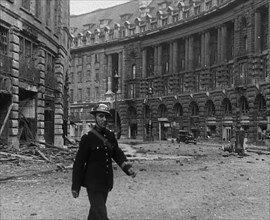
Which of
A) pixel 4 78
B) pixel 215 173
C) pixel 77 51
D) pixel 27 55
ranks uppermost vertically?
pixel 77 51

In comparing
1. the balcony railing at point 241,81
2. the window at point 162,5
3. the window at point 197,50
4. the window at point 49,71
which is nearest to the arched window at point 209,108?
the window at point 197,50

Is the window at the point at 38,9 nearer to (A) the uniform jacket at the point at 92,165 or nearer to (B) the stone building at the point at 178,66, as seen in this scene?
(B) the stone building at the point at 178,66

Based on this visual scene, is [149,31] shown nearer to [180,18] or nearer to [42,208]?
[180,18]

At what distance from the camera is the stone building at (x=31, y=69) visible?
2255 cm

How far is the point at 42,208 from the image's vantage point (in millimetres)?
9609

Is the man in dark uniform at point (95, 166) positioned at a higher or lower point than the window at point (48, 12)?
lower

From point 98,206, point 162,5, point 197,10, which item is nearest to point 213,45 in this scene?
point 197,10

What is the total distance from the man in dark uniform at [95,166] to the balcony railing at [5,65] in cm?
1538

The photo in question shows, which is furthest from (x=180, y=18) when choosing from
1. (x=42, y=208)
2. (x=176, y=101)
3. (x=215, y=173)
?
(x=42, y=208)

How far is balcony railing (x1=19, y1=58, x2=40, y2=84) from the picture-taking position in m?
24.5

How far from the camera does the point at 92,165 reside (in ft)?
24.2

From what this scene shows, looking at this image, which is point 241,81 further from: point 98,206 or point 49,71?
point 98,206

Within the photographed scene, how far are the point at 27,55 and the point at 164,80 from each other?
50.3 meters

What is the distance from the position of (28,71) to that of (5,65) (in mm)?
3118
